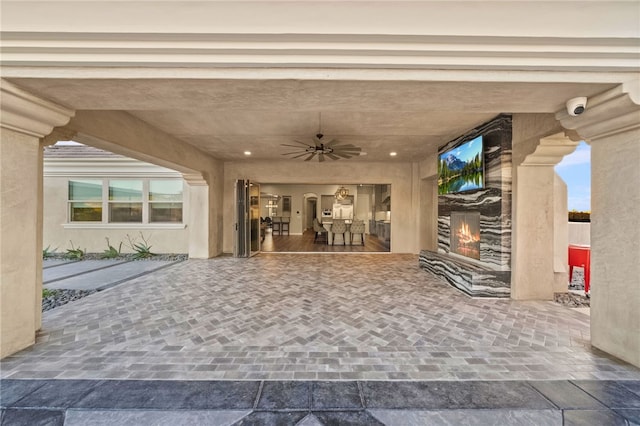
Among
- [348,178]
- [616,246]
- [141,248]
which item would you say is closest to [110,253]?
[141,248]

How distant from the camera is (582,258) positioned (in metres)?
3.72

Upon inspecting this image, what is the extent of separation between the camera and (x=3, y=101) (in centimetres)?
180

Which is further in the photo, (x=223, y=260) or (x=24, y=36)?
(x=223, y=260)

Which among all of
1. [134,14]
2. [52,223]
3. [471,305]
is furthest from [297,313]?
[52,223]

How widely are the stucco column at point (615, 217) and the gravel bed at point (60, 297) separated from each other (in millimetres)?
5991

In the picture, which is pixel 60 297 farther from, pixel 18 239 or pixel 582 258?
pixel 582 258

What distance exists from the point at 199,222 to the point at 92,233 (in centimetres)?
355

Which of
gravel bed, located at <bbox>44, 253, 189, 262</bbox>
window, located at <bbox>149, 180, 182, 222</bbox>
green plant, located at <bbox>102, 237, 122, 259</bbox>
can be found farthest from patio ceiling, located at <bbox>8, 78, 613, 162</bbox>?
green plant, located at <bbox>102, 237, 122, 259</bbox>

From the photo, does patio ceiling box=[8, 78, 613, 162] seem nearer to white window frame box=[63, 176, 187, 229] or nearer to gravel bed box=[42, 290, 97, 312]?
gravel bed box=[42, 290, 97, 312]

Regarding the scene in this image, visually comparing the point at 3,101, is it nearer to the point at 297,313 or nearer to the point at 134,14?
the point at 134,14

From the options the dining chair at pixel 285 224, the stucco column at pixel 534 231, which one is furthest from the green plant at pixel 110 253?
the stucco column at pixel 534 231

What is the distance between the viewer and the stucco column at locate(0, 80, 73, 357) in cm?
191

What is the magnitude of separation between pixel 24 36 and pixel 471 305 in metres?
5.00

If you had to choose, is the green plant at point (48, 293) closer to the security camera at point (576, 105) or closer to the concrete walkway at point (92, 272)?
the concrete walkway at point (92, 272)
